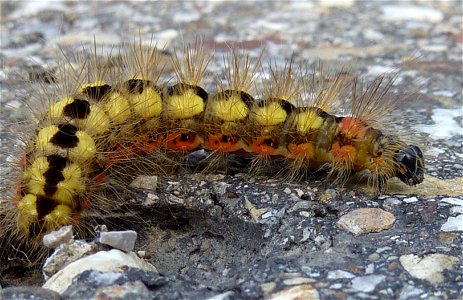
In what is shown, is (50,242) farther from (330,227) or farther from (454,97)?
(454,97)

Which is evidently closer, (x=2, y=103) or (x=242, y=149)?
(x=242, y=149)

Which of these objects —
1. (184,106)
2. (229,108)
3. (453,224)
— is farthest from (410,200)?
(184,106)

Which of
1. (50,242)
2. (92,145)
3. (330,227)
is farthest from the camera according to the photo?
(92,145)

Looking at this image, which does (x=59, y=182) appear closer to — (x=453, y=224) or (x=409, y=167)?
(x=409, y=167)

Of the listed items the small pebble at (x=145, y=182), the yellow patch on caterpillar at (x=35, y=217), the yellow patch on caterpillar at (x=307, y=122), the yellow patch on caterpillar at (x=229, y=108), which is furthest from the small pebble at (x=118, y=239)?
the yellow patch on caterpillar at (x=307, y=122)

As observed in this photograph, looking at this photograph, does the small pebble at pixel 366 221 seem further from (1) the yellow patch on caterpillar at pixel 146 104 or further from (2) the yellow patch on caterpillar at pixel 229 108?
(1) the yellow patch on caterpillar at pixel 146 104

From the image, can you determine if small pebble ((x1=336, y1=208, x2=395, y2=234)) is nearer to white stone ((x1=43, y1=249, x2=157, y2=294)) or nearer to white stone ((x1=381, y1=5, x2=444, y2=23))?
white stone ((x1=43, y1=249, x2=157, y2=294))

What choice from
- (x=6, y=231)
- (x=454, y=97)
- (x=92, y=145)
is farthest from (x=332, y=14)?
(x=6, y=231)
